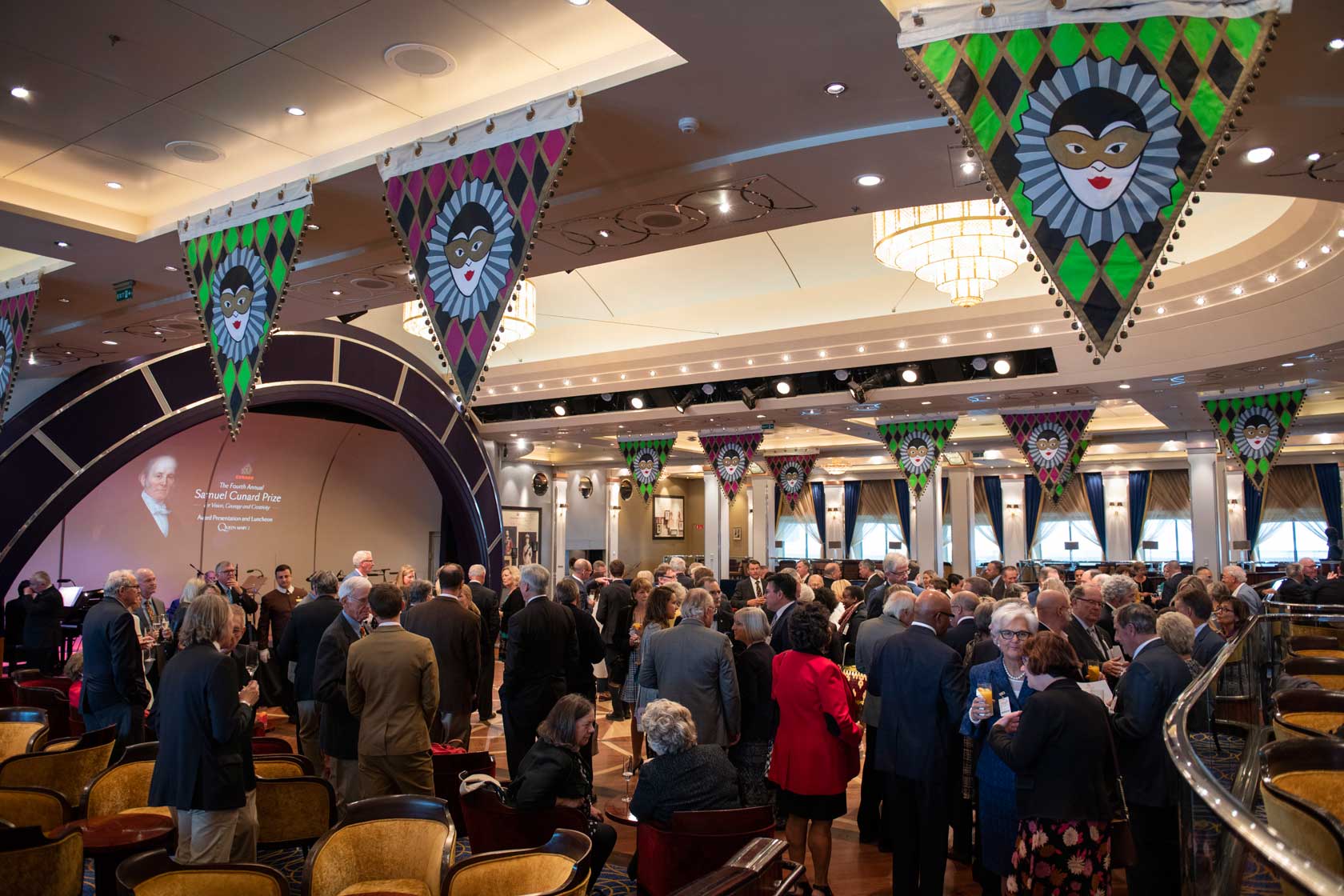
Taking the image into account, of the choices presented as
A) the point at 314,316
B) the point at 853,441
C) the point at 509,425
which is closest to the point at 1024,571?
the point at 853,441

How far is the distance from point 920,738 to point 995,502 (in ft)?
82.7

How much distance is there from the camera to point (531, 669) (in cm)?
579

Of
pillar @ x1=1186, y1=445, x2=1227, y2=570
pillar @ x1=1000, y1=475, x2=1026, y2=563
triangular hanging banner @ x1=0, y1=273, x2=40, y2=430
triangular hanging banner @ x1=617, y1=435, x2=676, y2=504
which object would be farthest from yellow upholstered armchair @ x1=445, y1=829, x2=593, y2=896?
pillar @ x1=1000, y1=475, x2=1026, y2=563

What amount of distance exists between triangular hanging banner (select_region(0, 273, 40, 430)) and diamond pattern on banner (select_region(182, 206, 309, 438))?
2.45 metres

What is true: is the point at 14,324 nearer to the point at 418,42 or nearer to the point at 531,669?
the point at 418,42

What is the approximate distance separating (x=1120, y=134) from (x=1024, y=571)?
57.6 feet

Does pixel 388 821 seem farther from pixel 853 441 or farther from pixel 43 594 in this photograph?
pixel 853 441

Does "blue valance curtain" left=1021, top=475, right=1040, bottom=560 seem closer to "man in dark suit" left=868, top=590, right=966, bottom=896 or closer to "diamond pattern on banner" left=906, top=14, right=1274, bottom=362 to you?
"man in dark suit" left=868, top=590, right=966, bottom=896

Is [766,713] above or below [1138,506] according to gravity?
below

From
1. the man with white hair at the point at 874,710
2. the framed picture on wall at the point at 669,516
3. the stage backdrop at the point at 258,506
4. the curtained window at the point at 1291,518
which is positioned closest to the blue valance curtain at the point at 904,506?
the framed picture on wall at the point at 669,516

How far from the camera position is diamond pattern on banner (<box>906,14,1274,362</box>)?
308cm

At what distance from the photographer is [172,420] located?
459 inches

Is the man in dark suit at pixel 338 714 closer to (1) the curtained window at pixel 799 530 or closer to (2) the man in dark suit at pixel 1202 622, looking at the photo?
(2) the man in dark suit at pixel 1202 622

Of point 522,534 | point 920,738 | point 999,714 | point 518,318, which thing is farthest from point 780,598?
point 522,534
